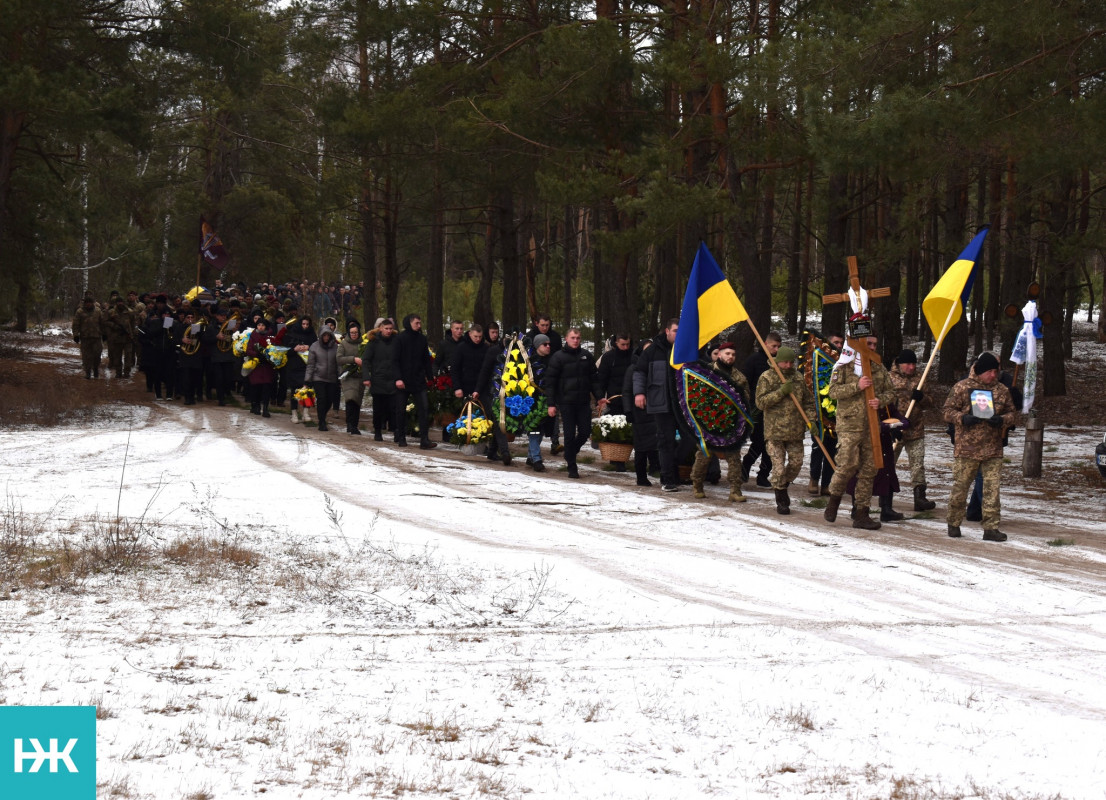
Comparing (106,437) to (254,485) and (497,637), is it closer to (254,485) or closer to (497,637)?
(254,485)

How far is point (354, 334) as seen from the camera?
2047cm

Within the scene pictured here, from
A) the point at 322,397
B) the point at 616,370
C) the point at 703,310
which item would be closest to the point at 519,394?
the point at 616,370

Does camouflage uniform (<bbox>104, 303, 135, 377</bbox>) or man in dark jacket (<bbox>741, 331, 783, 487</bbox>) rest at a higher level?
camouflage uniform (<bbox>104, 303, 135, 377</bbox>)

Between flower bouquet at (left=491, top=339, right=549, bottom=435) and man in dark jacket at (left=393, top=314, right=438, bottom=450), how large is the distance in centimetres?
185

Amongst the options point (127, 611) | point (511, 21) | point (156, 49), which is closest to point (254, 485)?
point (127, 611)

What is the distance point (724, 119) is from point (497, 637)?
15.8 metres

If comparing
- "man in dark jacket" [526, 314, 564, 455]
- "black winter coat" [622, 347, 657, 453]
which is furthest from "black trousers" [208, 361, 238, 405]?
"black winter coat" [622, 347, 657, 453]

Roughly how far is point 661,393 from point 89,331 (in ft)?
59.2

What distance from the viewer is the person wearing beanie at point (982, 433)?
11570 mm

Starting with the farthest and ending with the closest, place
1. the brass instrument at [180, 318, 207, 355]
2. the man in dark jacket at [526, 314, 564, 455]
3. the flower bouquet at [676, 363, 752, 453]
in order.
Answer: the brass instrument at [180, 318, 207, 355] < the man in dark jacket at [526, 314, 564, 455] < the flower bouquet at [676, 363, 752, 453]

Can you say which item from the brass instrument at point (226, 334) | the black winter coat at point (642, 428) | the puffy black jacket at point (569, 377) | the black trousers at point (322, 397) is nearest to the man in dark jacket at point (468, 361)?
the puffy black jacket at point (569, 377)

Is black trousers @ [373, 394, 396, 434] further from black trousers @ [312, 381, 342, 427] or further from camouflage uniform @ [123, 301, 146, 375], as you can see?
camouflage uniform @ [123, 301, 146, 375]

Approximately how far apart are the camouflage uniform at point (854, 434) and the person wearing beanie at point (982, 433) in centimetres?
78

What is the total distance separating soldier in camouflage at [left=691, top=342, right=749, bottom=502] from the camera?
13.8 m
